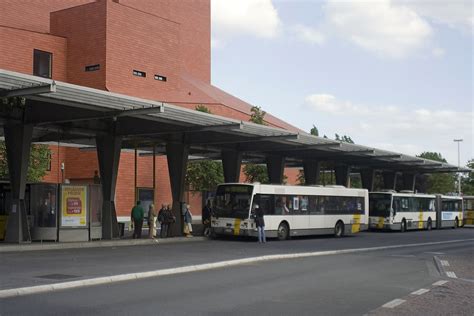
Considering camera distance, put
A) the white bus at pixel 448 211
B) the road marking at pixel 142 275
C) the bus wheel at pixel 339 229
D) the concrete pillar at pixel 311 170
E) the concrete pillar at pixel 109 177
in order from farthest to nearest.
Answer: the white bus at pixel 448 211 → the concrete pillar at pixel 311 170 → the bus wheel at pixel 339 229 → the concrete pillar at pixel 109 177 → the road marking at pixel 142 275

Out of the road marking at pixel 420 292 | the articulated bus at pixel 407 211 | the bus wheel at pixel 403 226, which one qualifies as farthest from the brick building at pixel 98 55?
the road marking at pixel 420 292

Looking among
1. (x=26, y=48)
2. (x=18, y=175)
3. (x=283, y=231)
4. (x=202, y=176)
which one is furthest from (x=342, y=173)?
(x=18, y=175)

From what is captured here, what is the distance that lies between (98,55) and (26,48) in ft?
17.3

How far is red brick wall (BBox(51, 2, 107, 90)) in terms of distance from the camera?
48.6 metres

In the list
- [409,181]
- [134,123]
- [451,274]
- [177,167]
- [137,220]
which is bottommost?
[451,274]

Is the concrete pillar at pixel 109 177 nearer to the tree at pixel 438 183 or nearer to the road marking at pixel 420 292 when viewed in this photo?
the road marking at pixel 420 292

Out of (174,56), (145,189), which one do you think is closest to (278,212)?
(145,189)

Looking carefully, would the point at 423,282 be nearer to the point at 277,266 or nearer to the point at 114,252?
the point at 277,266

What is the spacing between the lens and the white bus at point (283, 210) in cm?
2956

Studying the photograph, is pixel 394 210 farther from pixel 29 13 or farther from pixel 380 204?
pixel 29 13

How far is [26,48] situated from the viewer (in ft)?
154

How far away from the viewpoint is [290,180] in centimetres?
7075

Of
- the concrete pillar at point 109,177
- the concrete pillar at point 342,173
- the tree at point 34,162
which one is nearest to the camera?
the concrete pillar at point 109,177

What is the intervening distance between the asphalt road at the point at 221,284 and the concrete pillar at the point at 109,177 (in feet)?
18.6
